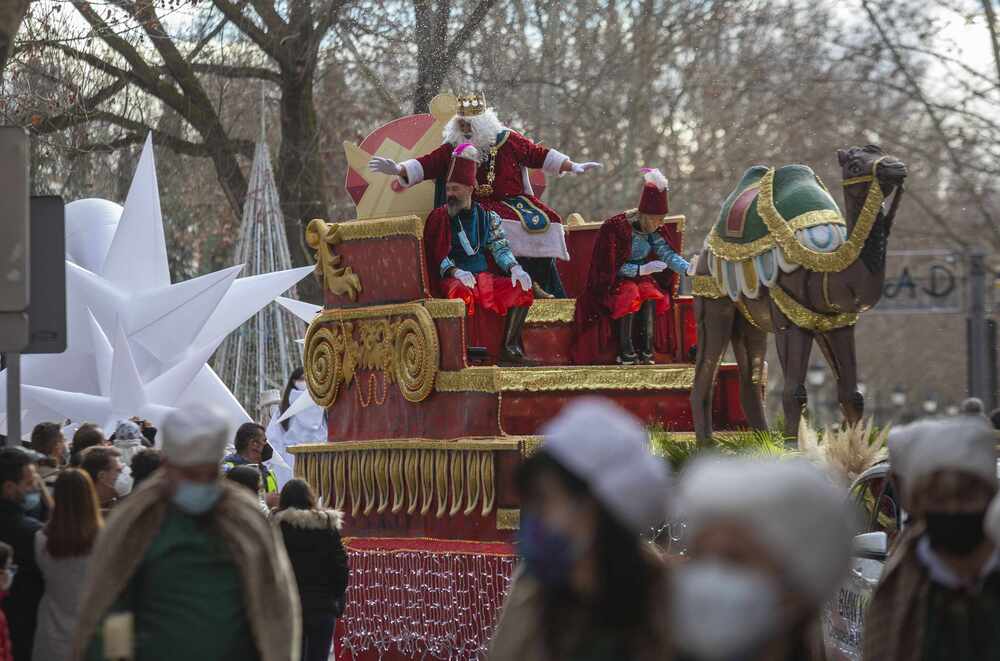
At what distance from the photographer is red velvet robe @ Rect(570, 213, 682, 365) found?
44.4 feet

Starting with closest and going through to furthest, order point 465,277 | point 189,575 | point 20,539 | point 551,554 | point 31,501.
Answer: point 551,554 < point 189,575 < point 20,539 < point 31,501 < point 465,277

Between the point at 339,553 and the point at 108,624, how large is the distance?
4.07 metres

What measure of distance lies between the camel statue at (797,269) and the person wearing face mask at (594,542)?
25.5ft

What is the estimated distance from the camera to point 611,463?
3.84 m

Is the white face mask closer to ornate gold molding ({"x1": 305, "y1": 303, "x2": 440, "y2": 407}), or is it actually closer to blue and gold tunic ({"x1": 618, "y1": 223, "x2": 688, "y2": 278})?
ornate gold molding ({"x1": 305, "y1": 303, "x2": 440, "y2": 407})

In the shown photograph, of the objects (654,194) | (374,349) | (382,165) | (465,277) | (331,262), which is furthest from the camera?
(331,262)

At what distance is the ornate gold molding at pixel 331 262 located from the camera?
13.1 metres

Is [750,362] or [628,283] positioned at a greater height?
[628,283]

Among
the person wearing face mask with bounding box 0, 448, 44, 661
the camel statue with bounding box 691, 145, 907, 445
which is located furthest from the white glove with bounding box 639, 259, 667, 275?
the person wearing face mask with bounding box 0, 448, 44, 661

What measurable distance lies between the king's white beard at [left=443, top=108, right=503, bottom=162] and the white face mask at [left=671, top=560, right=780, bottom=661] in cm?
1025

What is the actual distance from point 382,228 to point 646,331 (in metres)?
2.13

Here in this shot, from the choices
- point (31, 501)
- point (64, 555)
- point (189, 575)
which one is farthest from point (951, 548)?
point (31, 501)

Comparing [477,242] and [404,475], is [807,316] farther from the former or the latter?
[404,475]

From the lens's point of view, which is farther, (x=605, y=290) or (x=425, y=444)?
(x=605, y=290)
